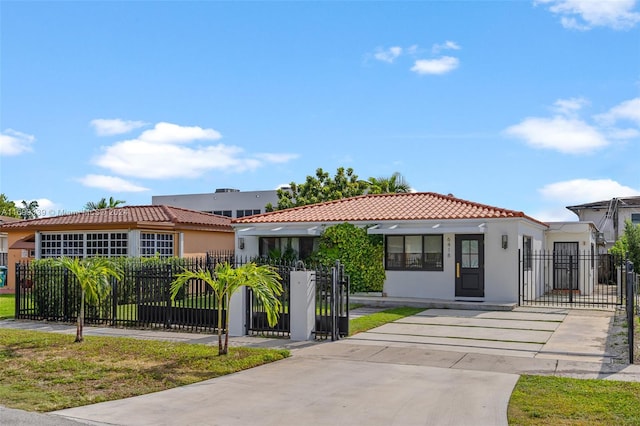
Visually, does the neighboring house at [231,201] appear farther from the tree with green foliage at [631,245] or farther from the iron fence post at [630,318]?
the iron fence post at [630,318]

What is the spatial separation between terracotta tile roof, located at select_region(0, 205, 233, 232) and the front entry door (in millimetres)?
12012

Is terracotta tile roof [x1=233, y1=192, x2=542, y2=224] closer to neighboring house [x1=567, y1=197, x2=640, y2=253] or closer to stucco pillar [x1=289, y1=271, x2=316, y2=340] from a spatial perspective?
stucco pillar [x1=289, y1=271, x2=316, y2=340]

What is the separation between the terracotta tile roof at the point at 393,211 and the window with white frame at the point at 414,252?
0.81m

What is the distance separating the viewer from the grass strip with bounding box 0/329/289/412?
8.17 metres

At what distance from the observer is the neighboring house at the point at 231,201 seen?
183ft

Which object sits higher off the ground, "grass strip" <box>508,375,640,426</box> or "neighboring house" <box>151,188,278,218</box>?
"neighboring house" <box>151,188,278,218</box>

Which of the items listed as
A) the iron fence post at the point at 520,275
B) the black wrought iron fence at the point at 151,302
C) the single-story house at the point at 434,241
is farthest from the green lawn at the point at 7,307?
the iron fence post at the point at 520,275

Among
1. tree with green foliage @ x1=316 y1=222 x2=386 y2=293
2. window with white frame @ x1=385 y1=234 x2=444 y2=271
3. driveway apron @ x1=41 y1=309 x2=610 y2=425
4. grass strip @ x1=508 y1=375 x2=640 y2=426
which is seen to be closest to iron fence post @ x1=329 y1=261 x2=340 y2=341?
driveway apron @ x1=41 y1=309 x2=610 y2=425

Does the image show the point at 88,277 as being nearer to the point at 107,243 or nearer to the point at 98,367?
the point at 98,367

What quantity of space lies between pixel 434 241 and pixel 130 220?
1190cm

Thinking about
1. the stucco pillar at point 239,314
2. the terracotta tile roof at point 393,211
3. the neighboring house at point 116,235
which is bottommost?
the stucco pillar at point 239,314

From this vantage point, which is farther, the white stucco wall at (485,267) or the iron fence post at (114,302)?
the white stucco wall at (485,267)

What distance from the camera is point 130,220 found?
24328mm

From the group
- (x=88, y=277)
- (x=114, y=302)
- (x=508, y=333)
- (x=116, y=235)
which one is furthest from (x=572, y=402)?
(x=116, y=235)
